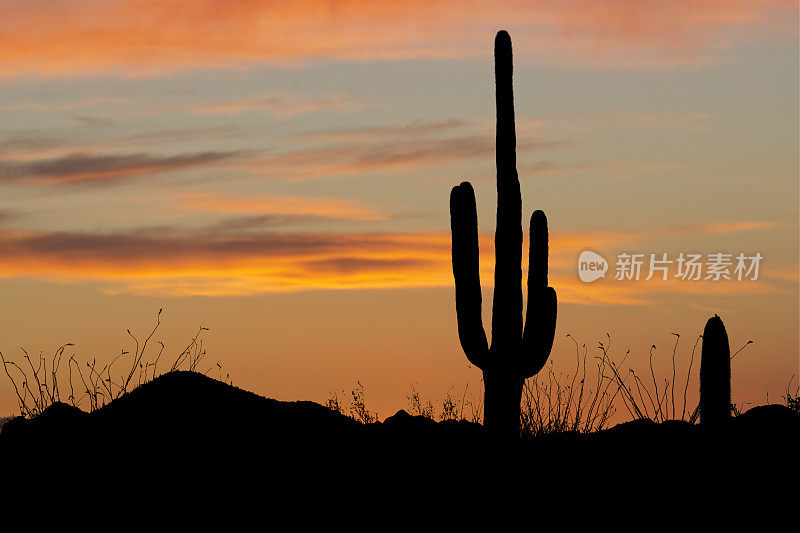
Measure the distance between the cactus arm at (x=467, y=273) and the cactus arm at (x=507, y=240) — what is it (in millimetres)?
209

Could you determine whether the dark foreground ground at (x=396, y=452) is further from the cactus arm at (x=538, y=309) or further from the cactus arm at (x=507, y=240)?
the cactus arm at (x=507, y=240)

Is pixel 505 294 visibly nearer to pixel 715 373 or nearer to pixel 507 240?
pixel 507 240

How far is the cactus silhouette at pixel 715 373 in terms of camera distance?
432 inches

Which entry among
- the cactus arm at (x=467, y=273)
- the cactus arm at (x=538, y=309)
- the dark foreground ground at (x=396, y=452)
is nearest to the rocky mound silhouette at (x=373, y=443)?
the dark foreground ground at (x=396, y=452)

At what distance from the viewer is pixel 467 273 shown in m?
11.3

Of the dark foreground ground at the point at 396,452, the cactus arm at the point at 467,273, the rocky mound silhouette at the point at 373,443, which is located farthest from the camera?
the cactus arm at the point at 467,273

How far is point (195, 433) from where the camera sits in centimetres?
1181

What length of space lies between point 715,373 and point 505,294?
223 cm

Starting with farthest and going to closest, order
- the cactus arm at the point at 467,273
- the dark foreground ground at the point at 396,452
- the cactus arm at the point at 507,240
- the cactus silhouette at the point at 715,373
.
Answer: the cactus arm at the point at 507,240
the cactus arm at the point at 467,273
the cactus silhouette at the point at 715,373
the dark foreground ground at the point at 396,452

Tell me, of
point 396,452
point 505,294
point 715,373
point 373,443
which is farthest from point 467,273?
point 715,373

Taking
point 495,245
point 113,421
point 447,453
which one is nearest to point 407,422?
point 447,453

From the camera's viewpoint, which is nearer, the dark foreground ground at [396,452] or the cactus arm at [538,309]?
the dark foreground ground at [396,452]

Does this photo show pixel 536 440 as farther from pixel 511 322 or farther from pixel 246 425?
pixel 246 425

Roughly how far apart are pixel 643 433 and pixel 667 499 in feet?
5.85
